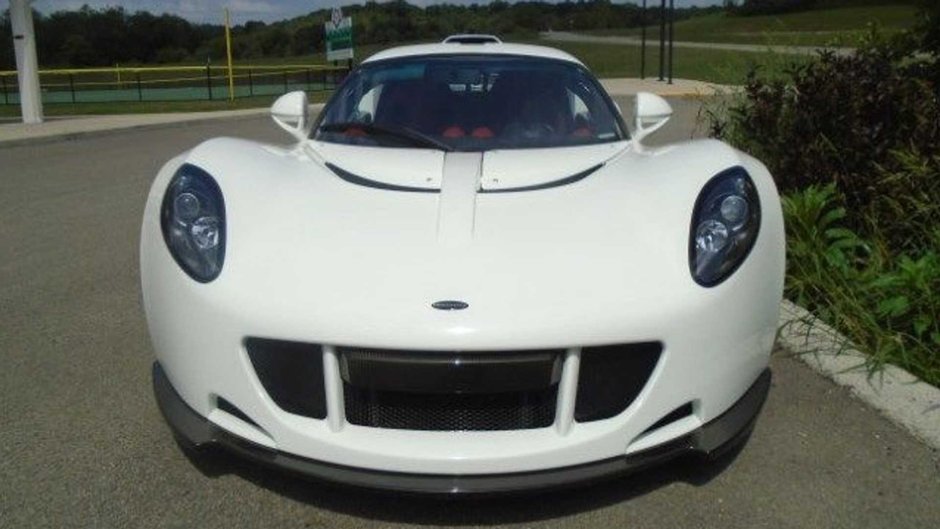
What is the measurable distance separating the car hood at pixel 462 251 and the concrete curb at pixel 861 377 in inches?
34.7

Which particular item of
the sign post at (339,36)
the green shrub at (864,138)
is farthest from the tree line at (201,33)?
the green shrub at (864,138)

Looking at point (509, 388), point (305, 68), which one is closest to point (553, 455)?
point (509, 388)

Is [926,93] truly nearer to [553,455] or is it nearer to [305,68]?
[553,455]

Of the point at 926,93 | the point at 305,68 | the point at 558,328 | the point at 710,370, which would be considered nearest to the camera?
the point at 558,328

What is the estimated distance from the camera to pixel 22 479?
2492 mm

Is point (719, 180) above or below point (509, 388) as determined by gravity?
above

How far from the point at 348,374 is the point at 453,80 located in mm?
1877

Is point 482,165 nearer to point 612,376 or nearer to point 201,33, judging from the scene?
point 612,376

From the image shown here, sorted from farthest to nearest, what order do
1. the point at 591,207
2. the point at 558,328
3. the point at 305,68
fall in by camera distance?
the point at 305,68 → the point at 591,207 → the point at 558,328

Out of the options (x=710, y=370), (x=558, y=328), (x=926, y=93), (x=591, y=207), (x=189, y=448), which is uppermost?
(x=926, y=93)

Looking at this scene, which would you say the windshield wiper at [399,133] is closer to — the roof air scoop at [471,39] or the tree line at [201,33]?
the roof air scoop at [471,39]

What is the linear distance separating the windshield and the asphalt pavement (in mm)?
1240

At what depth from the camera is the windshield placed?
323cm

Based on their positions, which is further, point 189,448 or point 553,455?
point 189,448
